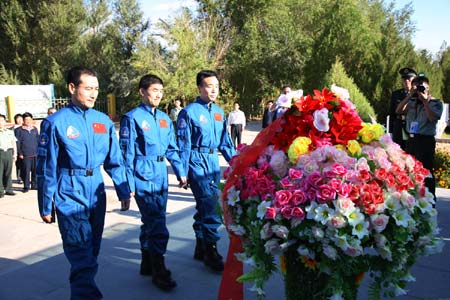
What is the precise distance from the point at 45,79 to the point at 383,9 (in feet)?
79.0

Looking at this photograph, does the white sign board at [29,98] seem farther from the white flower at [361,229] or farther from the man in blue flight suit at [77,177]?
the white flower at [361,229]

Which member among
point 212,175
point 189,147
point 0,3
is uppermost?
point 0,3

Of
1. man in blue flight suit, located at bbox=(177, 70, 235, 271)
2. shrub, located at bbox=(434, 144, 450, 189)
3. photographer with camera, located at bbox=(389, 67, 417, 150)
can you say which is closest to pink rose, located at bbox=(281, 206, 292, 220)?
man in blue flight suit, located at bbox=(177, 70, 235, 271)

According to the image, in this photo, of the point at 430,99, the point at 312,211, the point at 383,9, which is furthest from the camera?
the point at 383,9

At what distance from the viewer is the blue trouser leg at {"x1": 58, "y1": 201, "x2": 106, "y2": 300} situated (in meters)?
3.10

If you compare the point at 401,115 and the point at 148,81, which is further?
the point at 401,115

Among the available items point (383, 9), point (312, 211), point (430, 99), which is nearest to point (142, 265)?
point (312, 211)

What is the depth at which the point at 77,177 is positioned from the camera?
3227 millimetres

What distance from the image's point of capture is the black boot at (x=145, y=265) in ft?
13.1

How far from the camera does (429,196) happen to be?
2.28m

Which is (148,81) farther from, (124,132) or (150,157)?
(150,157)

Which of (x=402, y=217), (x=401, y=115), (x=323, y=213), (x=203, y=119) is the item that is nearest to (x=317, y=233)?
(x=323, y=213)

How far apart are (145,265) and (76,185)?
120 cm

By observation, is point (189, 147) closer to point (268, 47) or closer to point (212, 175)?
point (212, 175)
